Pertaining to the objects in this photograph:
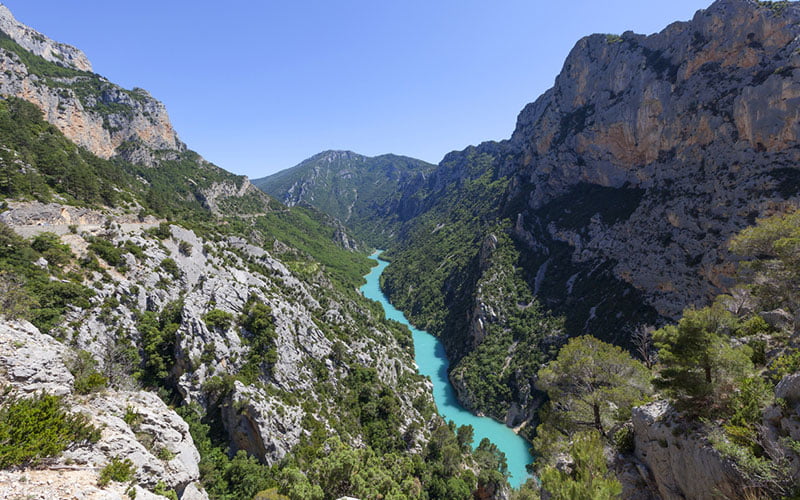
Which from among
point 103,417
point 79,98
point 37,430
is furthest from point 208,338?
point 79,98

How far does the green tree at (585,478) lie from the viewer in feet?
29.5

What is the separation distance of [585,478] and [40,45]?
146 meters

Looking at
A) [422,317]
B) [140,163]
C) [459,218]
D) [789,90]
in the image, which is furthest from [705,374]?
[459,218]

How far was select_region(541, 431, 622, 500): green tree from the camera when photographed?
8.98 metres

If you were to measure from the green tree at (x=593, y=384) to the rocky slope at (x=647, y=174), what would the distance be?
32648mm

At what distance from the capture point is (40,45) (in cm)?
8119

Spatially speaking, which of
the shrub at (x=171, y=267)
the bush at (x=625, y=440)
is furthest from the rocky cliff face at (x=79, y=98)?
the bush at (x=625, y=440)

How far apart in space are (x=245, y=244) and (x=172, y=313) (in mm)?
25286

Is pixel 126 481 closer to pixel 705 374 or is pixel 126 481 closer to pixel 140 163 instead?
pixel 705 374

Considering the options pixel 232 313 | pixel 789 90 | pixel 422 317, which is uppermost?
pixel 789 90

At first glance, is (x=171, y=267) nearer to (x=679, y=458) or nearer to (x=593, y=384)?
(x=593, y=384)

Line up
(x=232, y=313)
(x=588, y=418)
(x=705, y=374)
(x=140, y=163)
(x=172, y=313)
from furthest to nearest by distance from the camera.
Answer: (x=140, y=163), (x=232, y=313), (x=172, y=313), (x=588, y=418), (x=705, y=374)

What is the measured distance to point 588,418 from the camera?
15.4m

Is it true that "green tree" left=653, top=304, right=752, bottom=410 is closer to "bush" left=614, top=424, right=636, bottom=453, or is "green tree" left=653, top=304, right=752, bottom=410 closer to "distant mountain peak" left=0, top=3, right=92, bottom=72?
"bush" left=614, top=424, right=636, bottom=453
